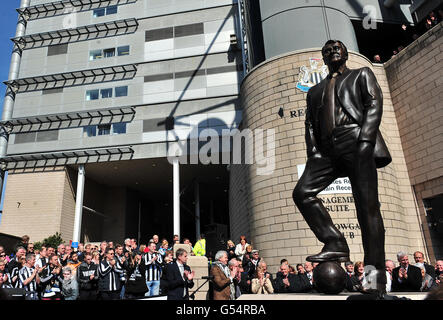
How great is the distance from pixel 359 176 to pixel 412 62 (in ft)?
48.7

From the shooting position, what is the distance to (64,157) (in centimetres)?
2817

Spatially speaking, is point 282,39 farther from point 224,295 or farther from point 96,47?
point 96,47

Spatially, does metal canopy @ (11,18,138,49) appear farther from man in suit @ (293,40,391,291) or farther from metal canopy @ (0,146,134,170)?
man in suit @ (293,40,391,291)

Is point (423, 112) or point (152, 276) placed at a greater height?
point (423, 112)

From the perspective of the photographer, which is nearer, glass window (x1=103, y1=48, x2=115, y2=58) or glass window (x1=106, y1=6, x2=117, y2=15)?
glass window (x1=103, y1=48, x2=115, y2=58)

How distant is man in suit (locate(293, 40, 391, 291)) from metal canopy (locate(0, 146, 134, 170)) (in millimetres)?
24532

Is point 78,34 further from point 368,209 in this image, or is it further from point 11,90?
point 368,209

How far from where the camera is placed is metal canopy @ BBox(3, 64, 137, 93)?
96.5 ft

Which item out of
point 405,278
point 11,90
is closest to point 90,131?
point 11,90

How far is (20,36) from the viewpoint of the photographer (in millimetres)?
31625

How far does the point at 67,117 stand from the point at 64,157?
3389 mm

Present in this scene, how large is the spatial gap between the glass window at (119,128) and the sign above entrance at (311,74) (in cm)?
1725

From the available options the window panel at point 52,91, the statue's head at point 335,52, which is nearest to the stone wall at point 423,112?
the statue's head at point 335,52

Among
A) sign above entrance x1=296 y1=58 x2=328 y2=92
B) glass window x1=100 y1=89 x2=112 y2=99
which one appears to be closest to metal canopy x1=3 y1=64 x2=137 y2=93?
glass window x1=100 y1=89 x2=112 y2=99
